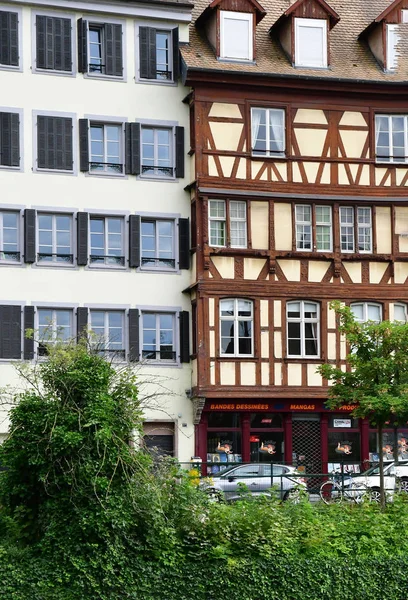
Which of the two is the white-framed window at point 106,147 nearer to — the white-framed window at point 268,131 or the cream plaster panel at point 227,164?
the cream plaster panel at point 227,164

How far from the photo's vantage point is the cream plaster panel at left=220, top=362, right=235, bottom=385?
139ft

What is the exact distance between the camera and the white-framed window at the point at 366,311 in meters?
43.9

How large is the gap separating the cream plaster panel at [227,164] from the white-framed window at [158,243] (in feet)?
7.38

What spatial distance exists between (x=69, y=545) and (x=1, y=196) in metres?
21.0

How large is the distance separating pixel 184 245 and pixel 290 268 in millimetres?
3325

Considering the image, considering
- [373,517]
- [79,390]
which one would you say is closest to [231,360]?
[373,517]

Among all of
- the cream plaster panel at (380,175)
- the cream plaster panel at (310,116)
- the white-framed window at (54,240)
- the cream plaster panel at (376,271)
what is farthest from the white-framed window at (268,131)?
the white-framed window at (54,240)

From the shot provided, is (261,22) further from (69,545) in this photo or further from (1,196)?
(69,545)

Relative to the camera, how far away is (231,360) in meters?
42.6

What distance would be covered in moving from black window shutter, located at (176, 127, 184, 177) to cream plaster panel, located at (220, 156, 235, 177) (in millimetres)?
1277

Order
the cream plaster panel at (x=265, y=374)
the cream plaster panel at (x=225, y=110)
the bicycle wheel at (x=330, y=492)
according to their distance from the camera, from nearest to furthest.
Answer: the bicycle wheel at (x=330, y=492), the cream plaster panel at (x=265, y=374), the cream plaster panel at (x=225, y=110)

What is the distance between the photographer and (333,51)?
45.9 metres

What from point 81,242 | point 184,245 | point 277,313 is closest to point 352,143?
point 277,313

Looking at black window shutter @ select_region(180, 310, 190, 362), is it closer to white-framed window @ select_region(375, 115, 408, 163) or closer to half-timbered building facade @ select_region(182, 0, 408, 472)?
half-timbered building facade @ select_region(182, 0, 408, 472)
